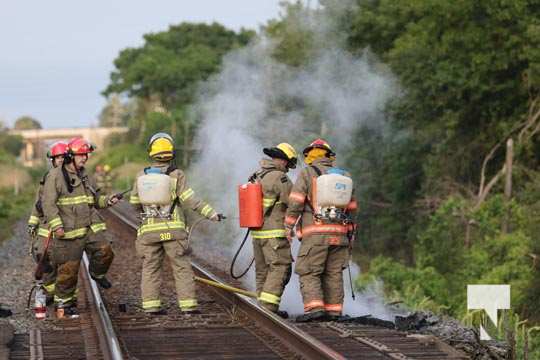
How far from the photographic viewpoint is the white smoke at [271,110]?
907 inches

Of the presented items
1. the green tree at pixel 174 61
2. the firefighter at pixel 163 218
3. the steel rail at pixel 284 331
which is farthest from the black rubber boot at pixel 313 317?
the green tree at pixel 174 61

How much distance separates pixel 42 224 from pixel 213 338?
2.89 metres

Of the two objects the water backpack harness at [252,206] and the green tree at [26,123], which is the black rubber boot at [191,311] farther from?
the green tree at [26,123]

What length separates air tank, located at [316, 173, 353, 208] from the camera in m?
11.0

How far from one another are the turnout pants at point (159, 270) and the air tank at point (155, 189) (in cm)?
56

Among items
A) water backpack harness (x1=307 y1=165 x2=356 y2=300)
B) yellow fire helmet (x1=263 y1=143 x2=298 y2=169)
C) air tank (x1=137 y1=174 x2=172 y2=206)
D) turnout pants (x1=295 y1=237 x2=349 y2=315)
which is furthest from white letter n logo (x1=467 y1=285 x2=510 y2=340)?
air tank (x1=137 y1=174 x2=172 y2=206)

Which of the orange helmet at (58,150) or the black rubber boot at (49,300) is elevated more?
the orange helmet at (58,150)

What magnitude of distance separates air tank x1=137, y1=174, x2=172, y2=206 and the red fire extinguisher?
899mm

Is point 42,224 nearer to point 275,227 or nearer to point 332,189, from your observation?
point 275,227

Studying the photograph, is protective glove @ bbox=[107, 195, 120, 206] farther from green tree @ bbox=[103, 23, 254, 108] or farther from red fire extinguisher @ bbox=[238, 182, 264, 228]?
green tree @ bbox=[103, 23, 254, 108]

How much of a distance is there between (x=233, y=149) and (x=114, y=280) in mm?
5535

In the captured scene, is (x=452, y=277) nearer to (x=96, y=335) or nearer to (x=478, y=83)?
(x=478, y=83)

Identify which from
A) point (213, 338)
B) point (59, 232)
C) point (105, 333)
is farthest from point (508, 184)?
point (105, 333)

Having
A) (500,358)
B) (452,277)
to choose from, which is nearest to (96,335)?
(500,358)
